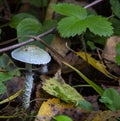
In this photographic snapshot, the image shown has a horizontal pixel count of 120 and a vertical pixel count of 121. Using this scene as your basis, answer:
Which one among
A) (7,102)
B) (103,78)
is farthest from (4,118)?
(103,78)

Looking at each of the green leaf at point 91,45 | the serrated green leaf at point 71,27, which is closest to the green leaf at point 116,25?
the green leaf at point 91,45

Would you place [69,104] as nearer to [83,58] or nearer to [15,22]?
[83,58]

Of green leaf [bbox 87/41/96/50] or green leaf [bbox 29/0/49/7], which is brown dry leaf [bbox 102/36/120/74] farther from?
green leaf [bbox 29/0/49/7]

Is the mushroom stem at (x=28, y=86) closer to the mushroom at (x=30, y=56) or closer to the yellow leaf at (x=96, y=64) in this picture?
the mushroom at (x=30, y=56)

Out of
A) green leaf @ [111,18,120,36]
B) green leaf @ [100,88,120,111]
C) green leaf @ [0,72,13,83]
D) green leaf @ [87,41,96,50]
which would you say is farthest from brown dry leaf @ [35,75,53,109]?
green leaf @ [111,18,120,36]

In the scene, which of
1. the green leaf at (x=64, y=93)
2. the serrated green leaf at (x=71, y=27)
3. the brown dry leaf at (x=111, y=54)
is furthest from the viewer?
the brown dry leaf at (x=111, y=54)
